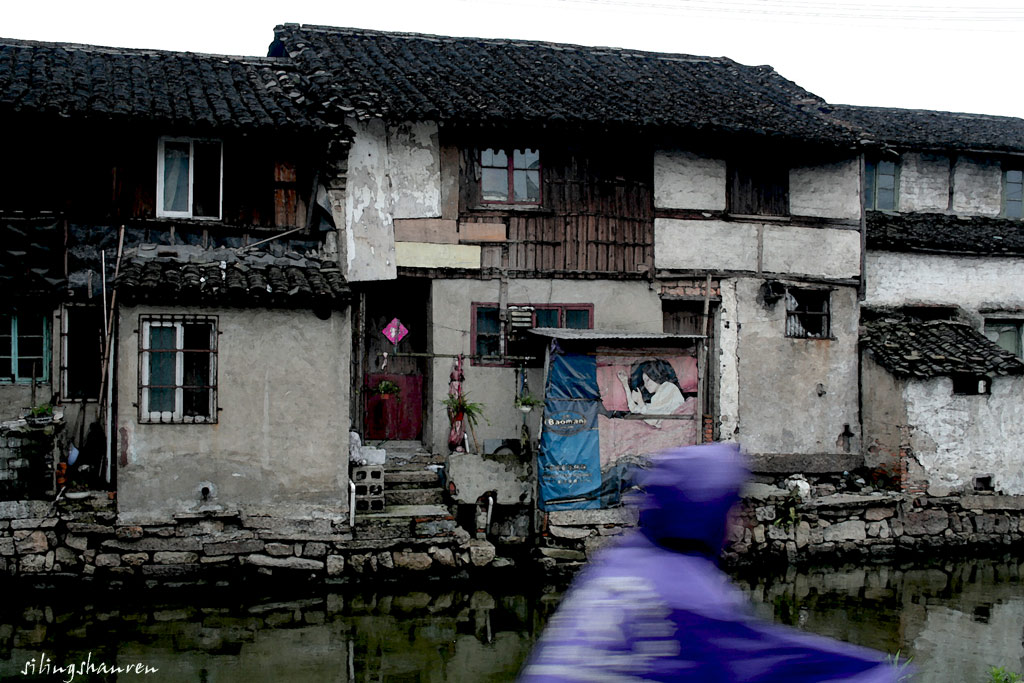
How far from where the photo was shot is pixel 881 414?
55.5ft

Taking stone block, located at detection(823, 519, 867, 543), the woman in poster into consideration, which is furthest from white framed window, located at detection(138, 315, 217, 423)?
stone block, located at detection(823, 519, 867, 543)

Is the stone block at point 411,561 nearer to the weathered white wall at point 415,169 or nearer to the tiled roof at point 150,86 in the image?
the weathered white wall at point 415,169

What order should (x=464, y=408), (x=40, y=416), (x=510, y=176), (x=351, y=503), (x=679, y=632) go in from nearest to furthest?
(x=679, y=632), (x=40, y=416), (x=351, y=503), (x=464, y=408), (x=510, y=176)

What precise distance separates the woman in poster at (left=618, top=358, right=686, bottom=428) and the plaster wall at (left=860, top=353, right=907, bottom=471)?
14.1ft

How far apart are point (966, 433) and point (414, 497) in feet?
29.7

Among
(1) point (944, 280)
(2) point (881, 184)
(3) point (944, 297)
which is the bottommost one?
(3) point (944, 297)

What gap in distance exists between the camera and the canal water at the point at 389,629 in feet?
31.8

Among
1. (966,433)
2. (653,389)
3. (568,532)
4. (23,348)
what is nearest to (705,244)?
(653,389)

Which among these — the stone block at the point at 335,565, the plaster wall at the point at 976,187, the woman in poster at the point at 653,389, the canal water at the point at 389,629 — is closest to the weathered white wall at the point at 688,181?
the woman in poster at the point at 653,389

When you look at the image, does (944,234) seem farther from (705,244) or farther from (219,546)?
(219,546)

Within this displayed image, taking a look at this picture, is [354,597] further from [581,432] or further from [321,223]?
[321,223]

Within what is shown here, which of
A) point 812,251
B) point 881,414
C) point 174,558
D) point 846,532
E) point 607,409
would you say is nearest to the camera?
point 174,558

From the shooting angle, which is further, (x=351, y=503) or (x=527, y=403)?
(x=527, y=403)

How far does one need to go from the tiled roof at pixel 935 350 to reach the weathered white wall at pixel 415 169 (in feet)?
25.9
